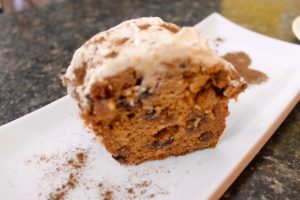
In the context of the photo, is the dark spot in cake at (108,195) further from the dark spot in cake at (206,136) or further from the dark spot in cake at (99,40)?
the dark spot in cake at (99,40)

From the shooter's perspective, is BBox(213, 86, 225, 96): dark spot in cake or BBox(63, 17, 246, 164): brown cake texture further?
BBox(213, 86, 225, 96): dark spot in cake

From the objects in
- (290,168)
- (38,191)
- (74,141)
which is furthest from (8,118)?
(290,168)

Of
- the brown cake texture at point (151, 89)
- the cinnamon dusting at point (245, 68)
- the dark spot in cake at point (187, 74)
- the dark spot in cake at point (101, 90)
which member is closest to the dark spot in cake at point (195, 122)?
the brown cake texture at point (151, 89)

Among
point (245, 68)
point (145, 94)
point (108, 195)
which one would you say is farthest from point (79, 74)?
point (245, 68)

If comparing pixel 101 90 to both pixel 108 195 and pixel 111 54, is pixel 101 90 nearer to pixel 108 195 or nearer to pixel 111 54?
pixel 111 54

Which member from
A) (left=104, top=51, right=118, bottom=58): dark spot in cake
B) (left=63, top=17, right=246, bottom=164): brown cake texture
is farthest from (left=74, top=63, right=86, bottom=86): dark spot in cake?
(left=104, top=51, right=118, bottom=58): dark spot in cake

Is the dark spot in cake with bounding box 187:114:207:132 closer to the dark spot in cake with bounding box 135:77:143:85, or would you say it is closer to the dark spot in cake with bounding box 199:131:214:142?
the dark spot in cake with bounding box 199:131:214:142

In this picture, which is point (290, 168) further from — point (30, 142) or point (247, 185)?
point (30, 142)
